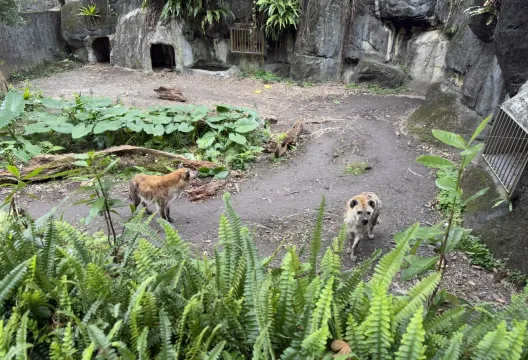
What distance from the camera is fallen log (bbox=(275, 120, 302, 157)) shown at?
30.3 feet

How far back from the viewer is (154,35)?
54.3 feet

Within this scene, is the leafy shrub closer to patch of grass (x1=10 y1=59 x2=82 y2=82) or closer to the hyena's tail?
the hyena's tail

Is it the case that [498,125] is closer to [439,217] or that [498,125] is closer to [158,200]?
[439,217]

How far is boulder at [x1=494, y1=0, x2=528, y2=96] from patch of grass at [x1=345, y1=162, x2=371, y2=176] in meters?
3.10

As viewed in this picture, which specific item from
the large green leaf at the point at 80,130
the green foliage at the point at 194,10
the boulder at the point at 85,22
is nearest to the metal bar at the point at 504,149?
the large green leaf at the point at 80,130

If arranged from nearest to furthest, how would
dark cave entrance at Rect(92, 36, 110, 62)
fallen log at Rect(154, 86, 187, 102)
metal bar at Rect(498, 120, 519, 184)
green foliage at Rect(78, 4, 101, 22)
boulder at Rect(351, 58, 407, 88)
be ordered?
metal bar at Rect(498, 120, 519, 184) < fallen log at Rect(154, 86, 187, 102) < boulder at Rect(351, 58, 407, 88) < green foliage at Rect(78, 4, 101, 22) < dark cave entrance at Rect(92, 36, 110, 62)

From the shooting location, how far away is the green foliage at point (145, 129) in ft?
29.3

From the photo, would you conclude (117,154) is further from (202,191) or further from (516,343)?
(516,343)

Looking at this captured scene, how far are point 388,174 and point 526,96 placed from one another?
311cm

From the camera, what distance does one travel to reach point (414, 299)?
174 centimetres

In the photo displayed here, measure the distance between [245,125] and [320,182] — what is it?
2.54 metres

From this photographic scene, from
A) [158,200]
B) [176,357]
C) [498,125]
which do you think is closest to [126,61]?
[158,200]

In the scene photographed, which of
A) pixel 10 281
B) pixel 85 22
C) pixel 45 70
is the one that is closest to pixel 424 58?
pixel 85 22

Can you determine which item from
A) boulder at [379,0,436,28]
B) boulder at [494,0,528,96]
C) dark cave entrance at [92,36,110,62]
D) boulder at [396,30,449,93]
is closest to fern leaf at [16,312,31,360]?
boulder at [494,0,528,96]
